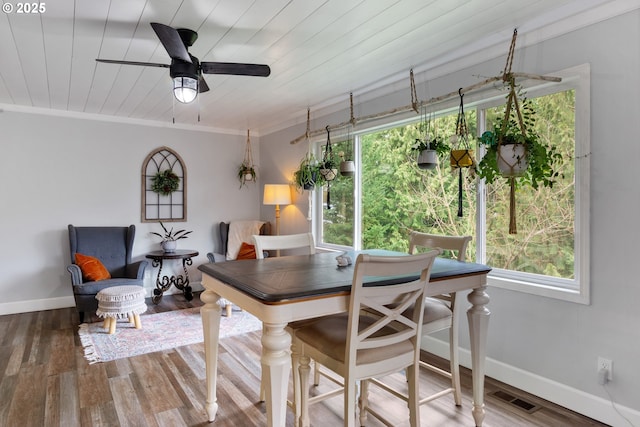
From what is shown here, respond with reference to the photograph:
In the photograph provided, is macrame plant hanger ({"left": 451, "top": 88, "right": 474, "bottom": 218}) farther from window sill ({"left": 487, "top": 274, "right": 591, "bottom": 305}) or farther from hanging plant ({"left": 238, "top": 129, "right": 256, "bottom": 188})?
hanging plant ({"left": 238, "top": 129, "right": 256, "bottom": 188})

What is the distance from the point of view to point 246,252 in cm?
509

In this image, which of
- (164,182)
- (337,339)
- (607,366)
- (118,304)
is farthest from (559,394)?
(164,182)

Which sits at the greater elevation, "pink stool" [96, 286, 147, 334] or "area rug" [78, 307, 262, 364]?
"pink stool" [96, 286, 147, 334]

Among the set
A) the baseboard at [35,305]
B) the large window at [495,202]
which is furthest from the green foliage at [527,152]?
the baseboard at [35,305]

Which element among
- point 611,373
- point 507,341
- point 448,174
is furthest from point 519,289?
point 448,174

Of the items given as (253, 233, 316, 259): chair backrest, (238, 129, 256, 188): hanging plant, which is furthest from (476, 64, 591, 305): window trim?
(238, 129, 256, 188): hanging plant

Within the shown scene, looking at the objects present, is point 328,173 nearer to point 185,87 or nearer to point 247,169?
point 185,87

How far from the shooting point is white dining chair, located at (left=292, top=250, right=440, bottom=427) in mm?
1594

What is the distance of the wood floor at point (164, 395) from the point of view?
86.4 inches

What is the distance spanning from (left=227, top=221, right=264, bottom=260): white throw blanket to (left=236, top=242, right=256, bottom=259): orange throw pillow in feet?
0.28

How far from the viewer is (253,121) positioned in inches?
204

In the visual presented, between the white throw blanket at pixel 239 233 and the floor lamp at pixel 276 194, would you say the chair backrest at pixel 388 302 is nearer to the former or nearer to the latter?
the floor lamp at pixel 276 194

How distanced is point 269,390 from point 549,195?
2132 millimetres

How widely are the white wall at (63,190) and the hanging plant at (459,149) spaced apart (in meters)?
3.79
